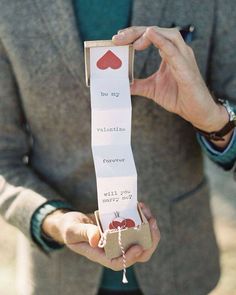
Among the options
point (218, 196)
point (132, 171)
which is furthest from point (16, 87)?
point (218, 196)

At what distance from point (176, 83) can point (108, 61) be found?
187mm

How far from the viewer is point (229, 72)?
5.80 feet

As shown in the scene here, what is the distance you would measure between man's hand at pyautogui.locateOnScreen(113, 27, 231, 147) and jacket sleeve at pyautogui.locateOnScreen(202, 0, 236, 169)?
5 cm

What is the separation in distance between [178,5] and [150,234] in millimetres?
526

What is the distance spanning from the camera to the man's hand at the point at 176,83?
1525 mm

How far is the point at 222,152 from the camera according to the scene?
1.76 m

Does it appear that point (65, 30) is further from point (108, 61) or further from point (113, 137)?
point (113, 137)

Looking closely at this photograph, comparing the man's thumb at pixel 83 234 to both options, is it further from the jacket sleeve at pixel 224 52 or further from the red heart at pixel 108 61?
the jacket sleeve at pixel 224 52

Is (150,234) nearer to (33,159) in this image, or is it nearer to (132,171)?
(132,171)

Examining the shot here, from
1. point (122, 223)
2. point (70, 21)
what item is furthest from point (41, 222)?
point (70, 21)

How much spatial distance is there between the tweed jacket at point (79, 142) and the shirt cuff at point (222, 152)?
0.20 feet

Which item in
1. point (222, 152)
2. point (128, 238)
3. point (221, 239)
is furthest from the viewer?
point (221, 239)

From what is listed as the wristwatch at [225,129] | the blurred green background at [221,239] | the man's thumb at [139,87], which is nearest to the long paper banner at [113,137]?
the man's thumb at [139,87]

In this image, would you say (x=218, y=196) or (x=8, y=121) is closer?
(x=8, y=121)
